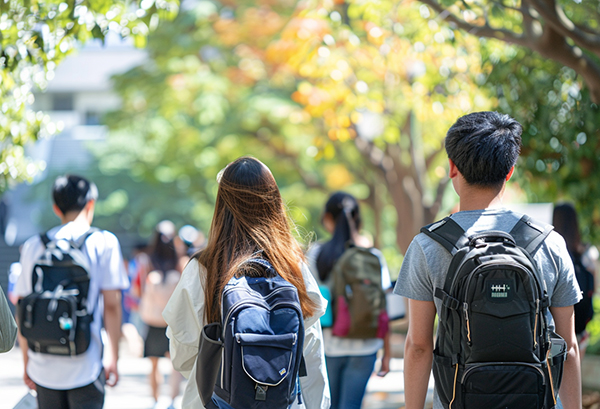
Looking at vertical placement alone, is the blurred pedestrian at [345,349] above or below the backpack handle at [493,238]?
below

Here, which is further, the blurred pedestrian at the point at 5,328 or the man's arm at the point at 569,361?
the blurred pedestrian at the point at 5,328

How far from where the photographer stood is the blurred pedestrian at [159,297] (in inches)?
251

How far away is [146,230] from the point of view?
2150 centimetres

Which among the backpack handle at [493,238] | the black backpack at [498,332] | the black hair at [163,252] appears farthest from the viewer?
the black hair at [163,252]

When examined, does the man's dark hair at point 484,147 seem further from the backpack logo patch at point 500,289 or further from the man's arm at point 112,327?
the man's arm at point 112,327

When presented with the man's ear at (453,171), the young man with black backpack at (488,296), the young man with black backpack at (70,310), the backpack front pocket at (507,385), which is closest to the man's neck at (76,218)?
the young man with black backpack at (70,310)

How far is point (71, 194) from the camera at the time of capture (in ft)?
12.8

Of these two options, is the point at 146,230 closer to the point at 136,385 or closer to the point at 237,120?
the point at 237,120

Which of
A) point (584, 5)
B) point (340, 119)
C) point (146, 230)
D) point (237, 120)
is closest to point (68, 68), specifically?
point (146, 230)

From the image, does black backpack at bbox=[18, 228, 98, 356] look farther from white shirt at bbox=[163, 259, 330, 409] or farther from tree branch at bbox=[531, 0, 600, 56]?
tree branch at bbox=[531, 0, 600, 56]

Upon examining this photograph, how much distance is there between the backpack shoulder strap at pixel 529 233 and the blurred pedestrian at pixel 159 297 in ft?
14.6

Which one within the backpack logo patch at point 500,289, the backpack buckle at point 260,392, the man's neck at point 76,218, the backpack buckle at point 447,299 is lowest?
the backpack buckle at point 260,392

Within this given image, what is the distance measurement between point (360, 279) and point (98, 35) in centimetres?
225

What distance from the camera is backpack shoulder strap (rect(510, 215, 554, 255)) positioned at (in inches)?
90.8
